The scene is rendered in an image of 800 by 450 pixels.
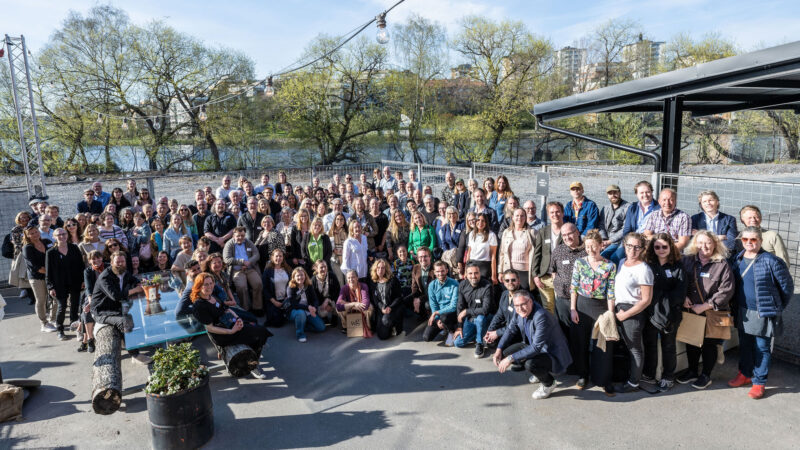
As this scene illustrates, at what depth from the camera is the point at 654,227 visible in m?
5.82

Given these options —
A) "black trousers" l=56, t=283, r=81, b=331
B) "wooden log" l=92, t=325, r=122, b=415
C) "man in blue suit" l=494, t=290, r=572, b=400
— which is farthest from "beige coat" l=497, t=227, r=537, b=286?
"black trousers" l=56, t=283, r=81, b=331

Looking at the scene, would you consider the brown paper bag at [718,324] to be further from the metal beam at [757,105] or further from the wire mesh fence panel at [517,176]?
the wire mesh fence panel at [517,176]

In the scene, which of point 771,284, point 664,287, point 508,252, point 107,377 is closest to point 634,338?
point 664,287

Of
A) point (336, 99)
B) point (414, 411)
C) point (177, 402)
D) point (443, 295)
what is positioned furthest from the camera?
point (336, 99)

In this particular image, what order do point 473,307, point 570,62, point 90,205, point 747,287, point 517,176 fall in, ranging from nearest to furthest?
point 747,287
point 473,307
point 90,205
point 517,176
point 570,62

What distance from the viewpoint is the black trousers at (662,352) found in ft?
17.2

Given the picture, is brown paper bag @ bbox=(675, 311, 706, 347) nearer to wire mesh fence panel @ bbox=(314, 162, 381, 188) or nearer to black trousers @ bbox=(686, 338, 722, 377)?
black trousers @ bbox=(686, 338, 722, 377)

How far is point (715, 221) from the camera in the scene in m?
5.53

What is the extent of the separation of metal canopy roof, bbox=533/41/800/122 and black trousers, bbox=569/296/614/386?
2848 mm

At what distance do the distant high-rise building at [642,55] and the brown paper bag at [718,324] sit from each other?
30470 millimetres

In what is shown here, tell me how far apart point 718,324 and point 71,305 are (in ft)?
28.1

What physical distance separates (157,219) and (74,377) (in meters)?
3.18

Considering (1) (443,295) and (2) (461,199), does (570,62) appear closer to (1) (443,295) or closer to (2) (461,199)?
(2) (461,199)

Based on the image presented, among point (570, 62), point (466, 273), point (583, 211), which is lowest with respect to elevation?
point (466, 273)
